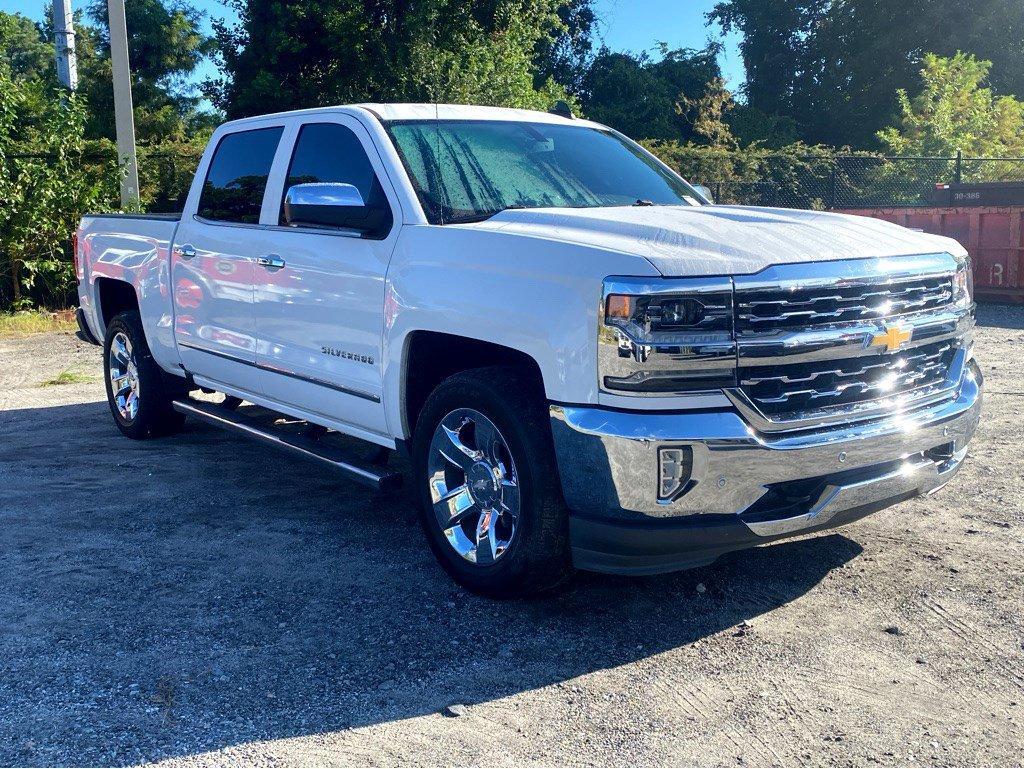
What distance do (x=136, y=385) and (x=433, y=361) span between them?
3406mm

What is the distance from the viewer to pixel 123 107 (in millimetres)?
14570

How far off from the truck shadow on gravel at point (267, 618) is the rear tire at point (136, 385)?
3.90ft

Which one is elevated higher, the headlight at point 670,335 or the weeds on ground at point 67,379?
the headlight at point 670,335

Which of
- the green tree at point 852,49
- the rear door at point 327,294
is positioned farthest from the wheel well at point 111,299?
the green tree at point 852,49

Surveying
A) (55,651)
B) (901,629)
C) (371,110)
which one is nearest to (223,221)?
(371,110)

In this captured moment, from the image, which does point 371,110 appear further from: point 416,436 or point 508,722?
point 508,722

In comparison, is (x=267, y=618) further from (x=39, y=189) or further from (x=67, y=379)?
(x=39, y=189)

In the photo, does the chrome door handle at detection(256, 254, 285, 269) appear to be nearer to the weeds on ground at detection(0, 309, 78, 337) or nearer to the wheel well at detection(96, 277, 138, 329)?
the wheel well at detection(96, 277, 138, 329)

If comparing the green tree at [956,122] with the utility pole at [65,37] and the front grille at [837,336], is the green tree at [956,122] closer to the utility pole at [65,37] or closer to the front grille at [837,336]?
the utility pole at [65,37]

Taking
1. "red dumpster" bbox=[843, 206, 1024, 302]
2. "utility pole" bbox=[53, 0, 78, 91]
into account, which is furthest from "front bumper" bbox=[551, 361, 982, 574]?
"utility pole" bbox=[53, 0, 78, 91]

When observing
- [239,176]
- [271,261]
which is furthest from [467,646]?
[239,176]

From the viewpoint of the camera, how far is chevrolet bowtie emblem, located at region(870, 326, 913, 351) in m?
3.94

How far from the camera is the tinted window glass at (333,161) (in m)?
4.98

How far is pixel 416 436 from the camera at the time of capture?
4.55 m
